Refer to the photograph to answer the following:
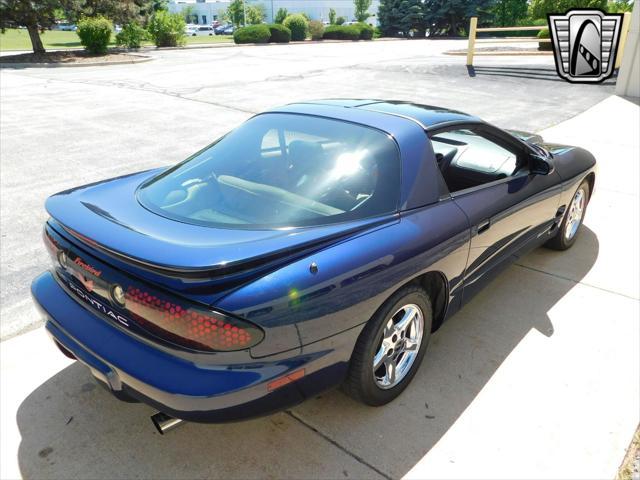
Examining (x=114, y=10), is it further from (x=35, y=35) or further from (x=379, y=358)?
(x=379, y=358)

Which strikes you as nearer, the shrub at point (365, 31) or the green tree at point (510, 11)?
the shrub at point (365, 31)

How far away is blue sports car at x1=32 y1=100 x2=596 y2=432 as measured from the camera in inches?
75.6

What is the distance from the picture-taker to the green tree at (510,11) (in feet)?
140

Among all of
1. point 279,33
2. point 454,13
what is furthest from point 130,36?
point 454,13

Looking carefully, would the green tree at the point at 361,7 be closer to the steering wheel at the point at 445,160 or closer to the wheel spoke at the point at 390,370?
the steering wheel at the point at 445,160

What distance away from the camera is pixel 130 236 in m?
2.10

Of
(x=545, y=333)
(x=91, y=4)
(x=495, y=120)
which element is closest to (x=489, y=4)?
(x=91, y=4)

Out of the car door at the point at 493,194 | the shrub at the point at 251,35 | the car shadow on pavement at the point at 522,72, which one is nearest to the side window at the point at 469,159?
the car door at the point at 493,194

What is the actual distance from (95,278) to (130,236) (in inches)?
9.9

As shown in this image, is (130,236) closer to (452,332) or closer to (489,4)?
(452,332)

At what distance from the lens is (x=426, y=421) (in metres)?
2.54

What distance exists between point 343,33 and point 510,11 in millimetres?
15070

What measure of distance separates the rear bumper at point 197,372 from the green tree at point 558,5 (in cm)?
2915

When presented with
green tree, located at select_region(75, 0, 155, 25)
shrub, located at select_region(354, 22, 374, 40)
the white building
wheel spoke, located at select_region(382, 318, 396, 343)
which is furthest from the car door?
the white building
